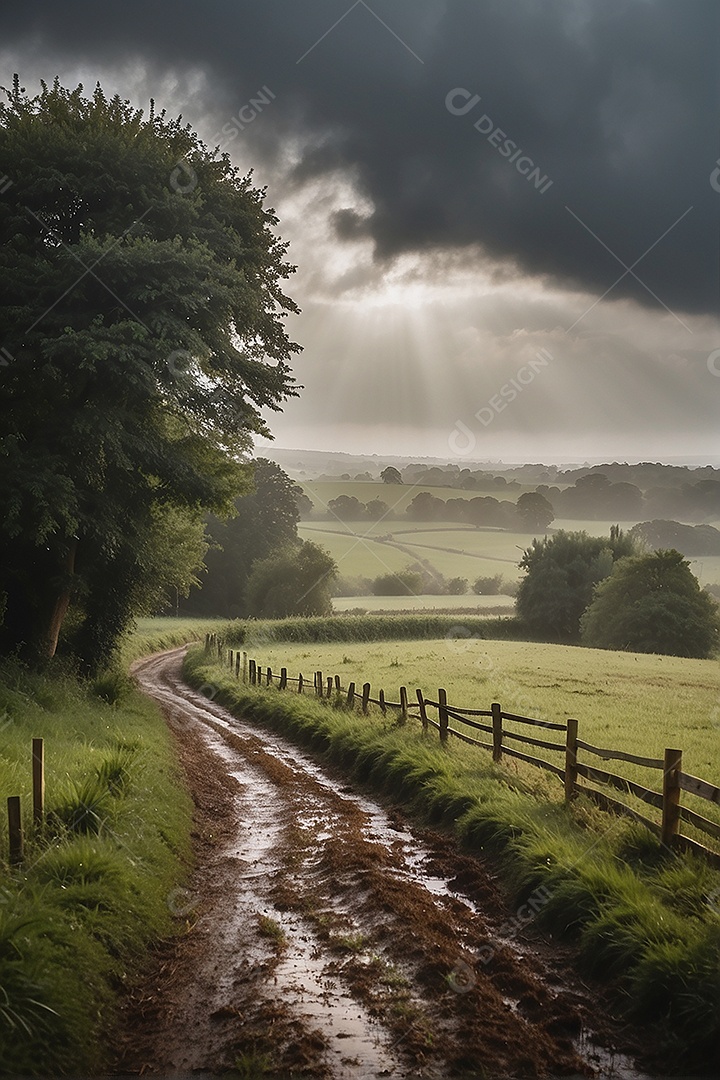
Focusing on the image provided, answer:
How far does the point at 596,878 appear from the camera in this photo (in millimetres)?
8000

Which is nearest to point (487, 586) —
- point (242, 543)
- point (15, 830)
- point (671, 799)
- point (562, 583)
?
point (562, 583)

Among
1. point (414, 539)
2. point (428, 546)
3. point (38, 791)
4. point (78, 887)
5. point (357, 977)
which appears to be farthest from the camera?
point (414, 539)

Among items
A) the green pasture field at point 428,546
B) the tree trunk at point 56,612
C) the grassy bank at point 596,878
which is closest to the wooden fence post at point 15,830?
the grassy bank at point 596,878

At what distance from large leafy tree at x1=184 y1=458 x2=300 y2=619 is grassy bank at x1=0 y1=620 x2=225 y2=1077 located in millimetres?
65316

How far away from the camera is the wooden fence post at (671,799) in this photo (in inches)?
334

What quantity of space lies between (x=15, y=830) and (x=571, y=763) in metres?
7.33

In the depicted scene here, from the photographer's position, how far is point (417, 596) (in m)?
97.4

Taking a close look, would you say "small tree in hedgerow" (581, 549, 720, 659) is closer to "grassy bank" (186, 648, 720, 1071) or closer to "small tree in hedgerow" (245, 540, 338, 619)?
"small tree in hedgerow" (245, 540, 338, 619)

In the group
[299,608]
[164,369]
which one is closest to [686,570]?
[299,608]

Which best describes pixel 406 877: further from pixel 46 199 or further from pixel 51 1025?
pixel 46 199

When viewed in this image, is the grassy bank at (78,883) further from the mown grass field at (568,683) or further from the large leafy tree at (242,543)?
the large leafy tree at (242,543)

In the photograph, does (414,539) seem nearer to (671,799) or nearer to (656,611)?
(656,611)

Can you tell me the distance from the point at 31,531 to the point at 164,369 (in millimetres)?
4440

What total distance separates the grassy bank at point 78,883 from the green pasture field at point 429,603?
65.7 meters
